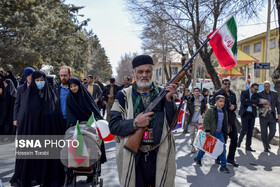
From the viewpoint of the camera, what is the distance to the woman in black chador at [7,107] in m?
9.15

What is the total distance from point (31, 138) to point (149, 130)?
113 inches

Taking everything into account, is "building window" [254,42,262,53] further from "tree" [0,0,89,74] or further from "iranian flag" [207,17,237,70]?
"iranian flag" [207,17,237,70]

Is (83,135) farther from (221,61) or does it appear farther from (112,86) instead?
(112,86)

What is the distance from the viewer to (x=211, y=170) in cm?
598

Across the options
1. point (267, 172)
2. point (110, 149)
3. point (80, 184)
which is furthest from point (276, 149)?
point (80, 184)

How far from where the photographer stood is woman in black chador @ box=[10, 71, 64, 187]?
180 inches

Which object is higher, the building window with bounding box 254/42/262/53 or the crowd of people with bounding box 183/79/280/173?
the building window with bounding box 254/42/262/53

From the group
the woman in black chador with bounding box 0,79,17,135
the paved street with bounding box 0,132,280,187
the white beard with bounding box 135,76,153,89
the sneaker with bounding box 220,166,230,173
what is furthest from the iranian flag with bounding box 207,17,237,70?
the woman in black chador with bounding box 0,79,17,135

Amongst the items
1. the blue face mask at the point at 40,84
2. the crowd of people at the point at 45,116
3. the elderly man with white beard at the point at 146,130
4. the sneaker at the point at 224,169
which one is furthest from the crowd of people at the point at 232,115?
the elderly man with white beard at the point at 146,130

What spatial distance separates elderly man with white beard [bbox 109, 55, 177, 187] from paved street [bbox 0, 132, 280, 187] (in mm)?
2374

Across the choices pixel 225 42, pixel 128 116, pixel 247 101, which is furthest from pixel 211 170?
pixel 128 116

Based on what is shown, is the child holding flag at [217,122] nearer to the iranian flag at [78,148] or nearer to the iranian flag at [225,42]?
the iranian flag at [225,42]

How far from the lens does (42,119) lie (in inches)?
186

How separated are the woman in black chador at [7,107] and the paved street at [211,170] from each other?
1.53 metres
